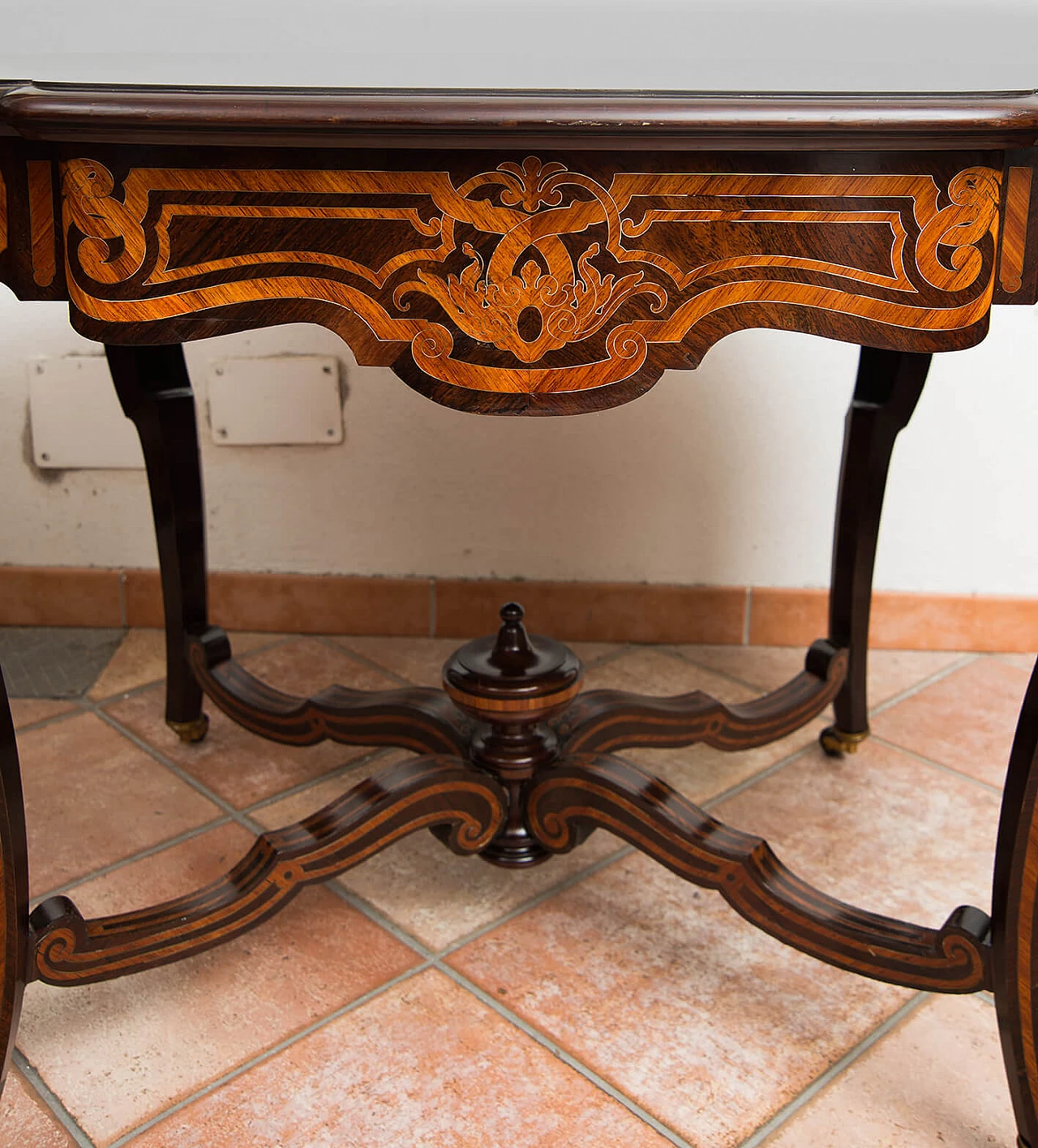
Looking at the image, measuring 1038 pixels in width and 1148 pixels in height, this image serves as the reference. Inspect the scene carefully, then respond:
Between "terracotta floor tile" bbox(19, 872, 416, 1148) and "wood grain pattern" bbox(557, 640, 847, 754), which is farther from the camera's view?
"wood grain pattern" bbox(557, 640, 847, 754)

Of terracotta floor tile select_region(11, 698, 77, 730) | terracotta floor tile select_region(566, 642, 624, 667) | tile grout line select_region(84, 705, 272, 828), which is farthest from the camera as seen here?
terracotta floor tile select_region(566, 642, 624, 667)

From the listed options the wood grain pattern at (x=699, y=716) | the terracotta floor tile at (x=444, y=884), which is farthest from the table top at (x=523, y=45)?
the terracotta floor tile at (x=444, y=884)

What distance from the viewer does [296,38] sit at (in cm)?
74

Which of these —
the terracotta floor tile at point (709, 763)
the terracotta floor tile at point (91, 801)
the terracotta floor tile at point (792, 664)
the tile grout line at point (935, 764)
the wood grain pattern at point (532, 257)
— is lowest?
the terracotta floor tile at point (91, 801)

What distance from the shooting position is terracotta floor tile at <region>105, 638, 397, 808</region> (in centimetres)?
147

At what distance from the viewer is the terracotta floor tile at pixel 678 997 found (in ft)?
3.18

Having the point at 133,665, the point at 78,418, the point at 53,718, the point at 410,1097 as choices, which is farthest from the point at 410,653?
the point at 410,1097

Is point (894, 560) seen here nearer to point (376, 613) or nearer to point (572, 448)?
point (572, 448)

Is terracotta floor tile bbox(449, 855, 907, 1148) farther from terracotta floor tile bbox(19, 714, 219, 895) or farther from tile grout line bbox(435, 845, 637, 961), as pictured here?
terracotta floor tile bbox(19, 714, 219, 895)

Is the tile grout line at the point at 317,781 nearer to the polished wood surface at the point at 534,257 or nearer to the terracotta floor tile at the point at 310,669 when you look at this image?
the terracotta floor tile at the point at 310,669

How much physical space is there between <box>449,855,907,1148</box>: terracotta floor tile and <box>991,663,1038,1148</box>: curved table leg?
16 centimetres

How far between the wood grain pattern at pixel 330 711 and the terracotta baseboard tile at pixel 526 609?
0.44 metres

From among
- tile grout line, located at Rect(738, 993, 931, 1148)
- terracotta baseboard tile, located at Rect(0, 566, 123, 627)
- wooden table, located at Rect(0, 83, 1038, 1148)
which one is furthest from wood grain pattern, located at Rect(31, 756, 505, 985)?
terracotta baseboard tile, located at Rect(0, 566, 123, 627)

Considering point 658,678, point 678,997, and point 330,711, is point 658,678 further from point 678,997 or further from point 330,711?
point 678,997
